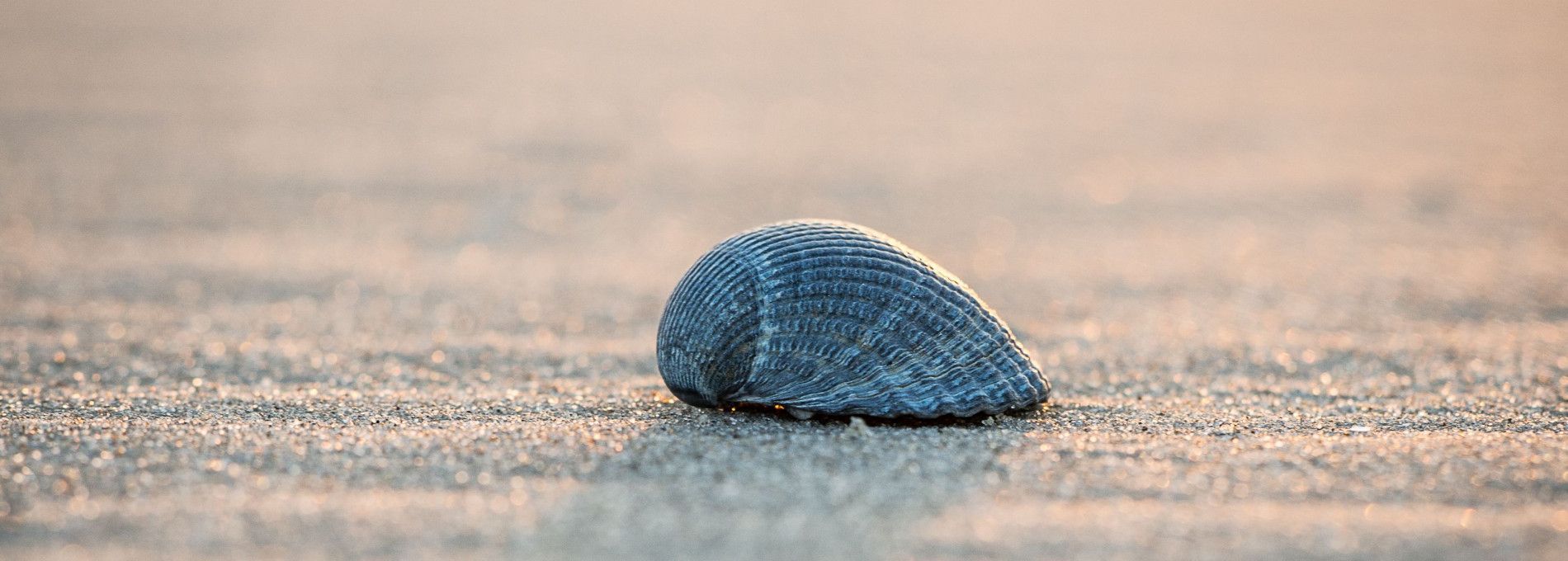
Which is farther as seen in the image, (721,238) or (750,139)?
(750,139)

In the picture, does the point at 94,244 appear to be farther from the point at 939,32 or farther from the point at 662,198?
the point at 939,32

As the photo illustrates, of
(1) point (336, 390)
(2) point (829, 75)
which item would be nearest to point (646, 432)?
(1) point (336, 390)

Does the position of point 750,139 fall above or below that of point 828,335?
above

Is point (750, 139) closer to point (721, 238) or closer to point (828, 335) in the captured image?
point (721, 238)

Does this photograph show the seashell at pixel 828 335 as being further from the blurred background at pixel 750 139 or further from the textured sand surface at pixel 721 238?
the blurred background at pixel 750 139

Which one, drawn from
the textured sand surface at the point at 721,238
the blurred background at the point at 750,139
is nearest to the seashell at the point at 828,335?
the textured sand surface at the point at 721,238

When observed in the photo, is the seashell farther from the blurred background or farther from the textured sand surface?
the blurred background

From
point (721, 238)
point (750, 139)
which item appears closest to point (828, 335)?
point (721, 238)
